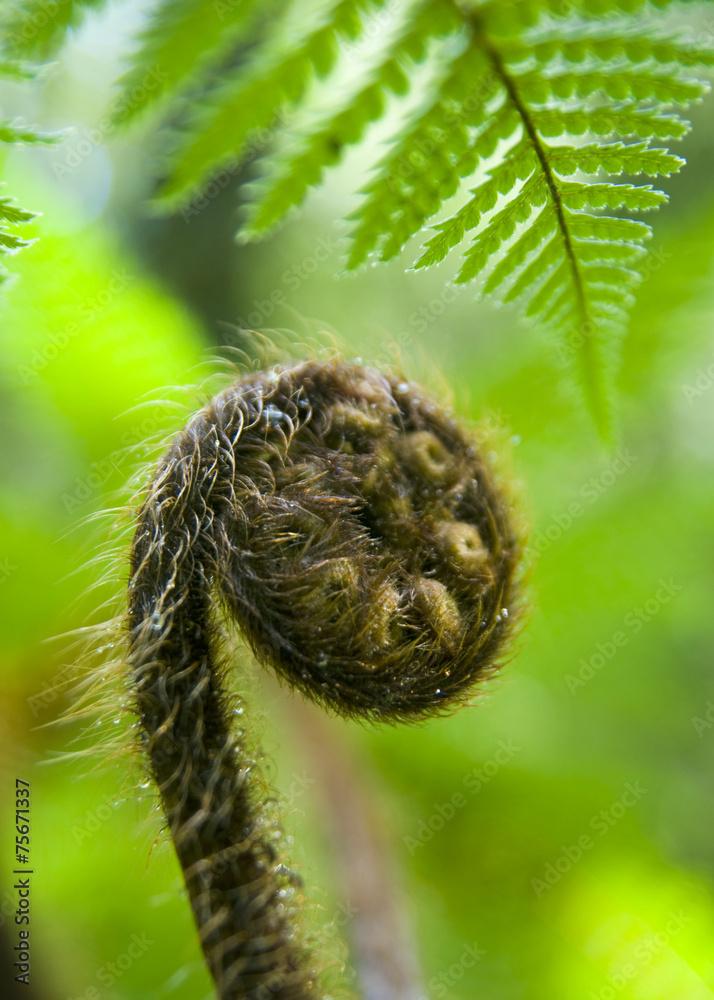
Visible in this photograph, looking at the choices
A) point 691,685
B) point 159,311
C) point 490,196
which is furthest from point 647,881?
point 159,311

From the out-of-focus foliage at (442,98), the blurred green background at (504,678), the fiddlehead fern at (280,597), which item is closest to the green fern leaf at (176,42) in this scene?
the out-of-focus foliage at (442,98)

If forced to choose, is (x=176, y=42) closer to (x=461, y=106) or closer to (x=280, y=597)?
(x=461, y=106)

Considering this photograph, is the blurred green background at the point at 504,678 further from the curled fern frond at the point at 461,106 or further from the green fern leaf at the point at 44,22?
the green fern leaf at the point at 44,22

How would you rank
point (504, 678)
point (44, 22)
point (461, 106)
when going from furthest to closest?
1. point (504, 678)
2. point (461, 106)
3. point (44, 22)

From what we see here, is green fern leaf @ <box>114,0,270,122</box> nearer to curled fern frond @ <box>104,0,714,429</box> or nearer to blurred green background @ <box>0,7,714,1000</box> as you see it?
curled fern frond @ <box>104,0,714,429</box>

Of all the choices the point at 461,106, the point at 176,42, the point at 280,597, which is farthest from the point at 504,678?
the point at 176,42

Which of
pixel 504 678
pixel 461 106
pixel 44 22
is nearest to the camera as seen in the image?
pixel 44 22
